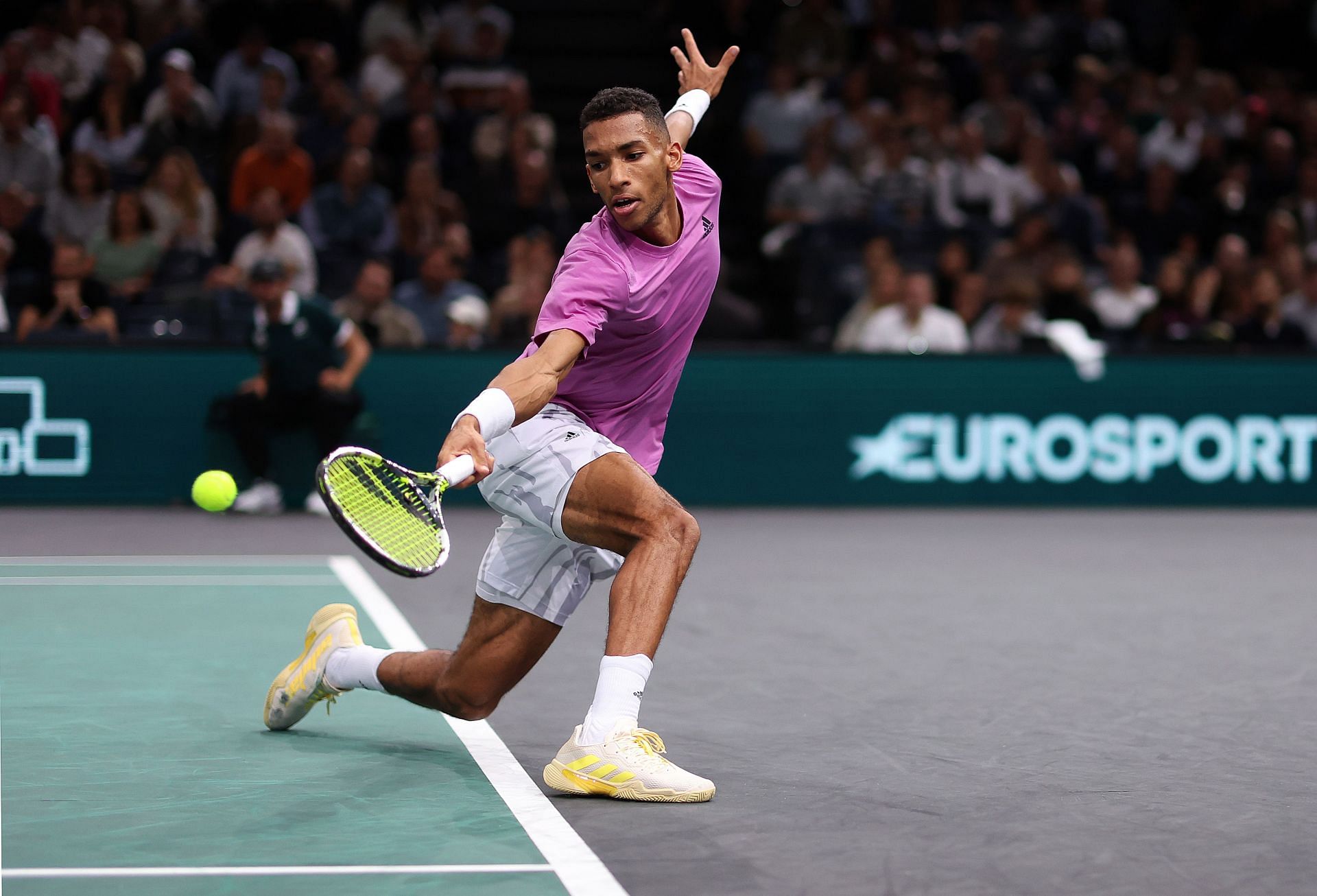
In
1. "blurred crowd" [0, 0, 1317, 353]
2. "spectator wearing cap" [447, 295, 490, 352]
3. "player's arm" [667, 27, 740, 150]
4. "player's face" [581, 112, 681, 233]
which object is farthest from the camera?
"blurred crowd" [0, 0, 1317, 353]

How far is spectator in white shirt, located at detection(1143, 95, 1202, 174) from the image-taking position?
16672 mm

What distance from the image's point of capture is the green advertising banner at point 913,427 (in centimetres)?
1241

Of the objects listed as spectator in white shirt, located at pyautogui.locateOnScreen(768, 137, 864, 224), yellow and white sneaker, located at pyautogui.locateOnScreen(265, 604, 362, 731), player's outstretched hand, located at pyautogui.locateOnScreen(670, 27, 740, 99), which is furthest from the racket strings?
spectator in white shirt, located at pyautogui.locateOnScreen(768, 137, 864, 224)

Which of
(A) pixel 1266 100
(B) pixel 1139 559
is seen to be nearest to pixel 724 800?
(B) pixel 1139 559

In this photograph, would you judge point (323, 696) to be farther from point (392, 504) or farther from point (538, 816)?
point (392, 504)

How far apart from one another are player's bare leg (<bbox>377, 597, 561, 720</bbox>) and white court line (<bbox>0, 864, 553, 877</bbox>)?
1.01m

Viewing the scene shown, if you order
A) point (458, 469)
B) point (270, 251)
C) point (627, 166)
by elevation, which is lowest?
point (458, 469)

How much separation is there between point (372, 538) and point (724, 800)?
1.27 metres

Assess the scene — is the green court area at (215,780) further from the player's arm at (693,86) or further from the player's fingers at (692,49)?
the player's fingers at (692,49)

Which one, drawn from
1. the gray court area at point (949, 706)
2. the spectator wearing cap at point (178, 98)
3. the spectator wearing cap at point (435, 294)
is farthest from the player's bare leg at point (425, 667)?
the spectator wearing cap at point (178, 98)

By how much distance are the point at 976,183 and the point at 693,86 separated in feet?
32.4

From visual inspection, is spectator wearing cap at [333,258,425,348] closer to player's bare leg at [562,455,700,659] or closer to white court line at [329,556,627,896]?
white court line at [329,556,627,896]

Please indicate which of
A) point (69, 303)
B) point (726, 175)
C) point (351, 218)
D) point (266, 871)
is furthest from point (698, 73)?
point (726, 175)

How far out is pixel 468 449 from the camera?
3945mm
